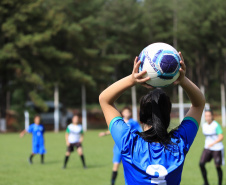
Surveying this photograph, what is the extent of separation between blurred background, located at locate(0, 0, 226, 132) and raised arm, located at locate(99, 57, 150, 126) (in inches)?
1307

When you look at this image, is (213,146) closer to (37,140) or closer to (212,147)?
(212,147)

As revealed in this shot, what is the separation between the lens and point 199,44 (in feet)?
160

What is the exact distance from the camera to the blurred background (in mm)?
36531

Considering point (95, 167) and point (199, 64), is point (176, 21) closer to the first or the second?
point (199, 64)

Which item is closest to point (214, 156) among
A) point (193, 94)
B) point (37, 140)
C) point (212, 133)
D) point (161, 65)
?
point (212, 133)

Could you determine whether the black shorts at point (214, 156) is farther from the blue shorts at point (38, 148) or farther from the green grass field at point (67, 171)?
the blue shorts at point (38, 148)

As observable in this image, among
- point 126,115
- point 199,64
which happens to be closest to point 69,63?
point 199,64

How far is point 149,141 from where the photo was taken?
2592mm

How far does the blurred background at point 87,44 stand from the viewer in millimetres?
36531

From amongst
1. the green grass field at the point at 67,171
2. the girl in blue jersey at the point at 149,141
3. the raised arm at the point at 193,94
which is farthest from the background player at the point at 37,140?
the girl in blue jersey at the point at 149,141

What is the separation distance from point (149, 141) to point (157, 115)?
0.19 metres

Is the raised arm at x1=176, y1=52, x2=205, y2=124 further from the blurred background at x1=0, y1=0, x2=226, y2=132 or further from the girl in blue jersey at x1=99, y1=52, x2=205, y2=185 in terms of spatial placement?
the blurred background at x1=0, y1=0, x2=226, y2=132

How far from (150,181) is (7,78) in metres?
37.2

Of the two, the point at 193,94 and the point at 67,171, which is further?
the point at 67,171
